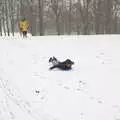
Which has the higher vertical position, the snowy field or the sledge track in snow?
the snowy field

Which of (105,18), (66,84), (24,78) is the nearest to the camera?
(66,84)

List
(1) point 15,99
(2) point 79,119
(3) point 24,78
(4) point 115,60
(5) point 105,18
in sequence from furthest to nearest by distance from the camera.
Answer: (5) point 105,18
(4) point 115,60
(3) point 24,78
(1) point 15,99
(2) point 79,119

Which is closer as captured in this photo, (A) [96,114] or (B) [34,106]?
(A) [96,114]

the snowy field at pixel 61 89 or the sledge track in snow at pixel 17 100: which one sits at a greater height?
the snowy field at pixel 61 89

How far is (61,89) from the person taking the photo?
10.6m

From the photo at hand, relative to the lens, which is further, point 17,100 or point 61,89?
point 61,89

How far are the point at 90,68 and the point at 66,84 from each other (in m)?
2.82

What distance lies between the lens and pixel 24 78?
1266cm

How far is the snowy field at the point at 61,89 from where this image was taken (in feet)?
26.9

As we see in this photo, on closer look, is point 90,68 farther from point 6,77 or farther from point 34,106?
point 34,106

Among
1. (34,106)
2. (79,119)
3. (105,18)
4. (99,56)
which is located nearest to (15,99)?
(34,106)

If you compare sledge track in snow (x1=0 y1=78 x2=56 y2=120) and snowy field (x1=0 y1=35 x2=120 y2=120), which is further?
snowy field (x1=0 y1=35 x2=120 y2=120)

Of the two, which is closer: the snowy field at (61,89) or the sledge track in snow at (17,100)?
the sledge track in snow at (17,100)

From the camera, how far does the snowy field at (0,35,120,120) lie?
323 inches
